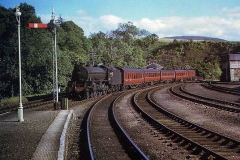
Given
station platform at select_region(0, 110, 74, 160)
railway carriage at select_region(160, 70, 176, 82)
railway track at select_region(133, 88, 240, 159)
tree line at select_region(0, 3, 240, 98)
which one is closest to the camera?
station platform at select_region(0, 110, 74, 160)

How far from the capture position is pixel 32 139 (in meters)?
10.8

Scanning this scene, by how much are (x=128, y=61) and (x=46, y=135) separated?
65.4 metres

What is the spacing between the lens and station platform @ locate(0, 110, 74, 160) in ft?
28.1

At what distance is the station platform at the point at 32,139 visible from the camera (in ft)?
28.1

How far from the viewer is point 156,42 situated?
150 metres

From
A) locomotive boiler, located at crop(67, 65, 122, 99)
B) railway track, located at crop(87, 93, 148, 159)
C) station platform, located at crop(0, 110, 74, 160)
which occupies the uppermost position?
locomotive boiler, located at crop(67, 65, 122, 99)

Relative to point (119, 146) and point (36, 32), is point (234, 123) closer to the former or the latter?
point (119, 146)

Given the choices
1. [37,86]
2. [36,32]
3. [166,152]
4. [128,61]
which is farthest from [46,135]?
[128,61]

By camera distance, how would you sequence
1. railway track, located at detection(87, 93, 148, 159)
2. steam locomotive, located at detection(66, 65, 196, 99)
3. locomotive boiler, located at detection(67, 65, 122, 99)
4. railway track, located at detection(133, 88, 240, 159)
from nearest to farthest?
railway track, located at detection(133, 88, 240, 159), railway track, located at detection(87, 93, 148, 159), locomotive boiler, located at detection(67, 65, 122, 99), steam locomotive, located at detection(66, 65, 196, 99)

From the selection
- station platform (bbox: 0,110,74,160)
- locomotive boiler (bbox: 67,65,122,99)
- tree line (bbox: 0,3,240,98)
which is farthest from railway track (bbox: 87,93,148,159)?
tree line (bbox: 0,3,240,98)

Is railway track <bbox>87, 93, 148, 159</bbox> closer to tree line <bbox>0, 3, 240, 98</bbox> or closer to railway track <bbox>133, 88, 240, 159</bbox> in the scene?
railway track <bbox>133, 88, 240, 159</bbox>

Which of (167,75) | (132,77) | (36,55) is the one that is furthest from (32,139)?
(167,75)

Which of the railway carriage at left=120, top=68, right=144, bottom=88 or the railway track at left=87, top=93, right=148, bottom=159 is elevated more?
the railway carriage at left=120, top=68, right=144, bottom=88

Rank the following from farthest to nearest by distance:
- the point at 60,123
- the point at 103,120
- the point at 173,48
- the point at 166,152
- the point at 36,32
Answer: the point at 173,48, the point at 36,32, the point at 103,120, the point at 60,123, the point at 166,152
